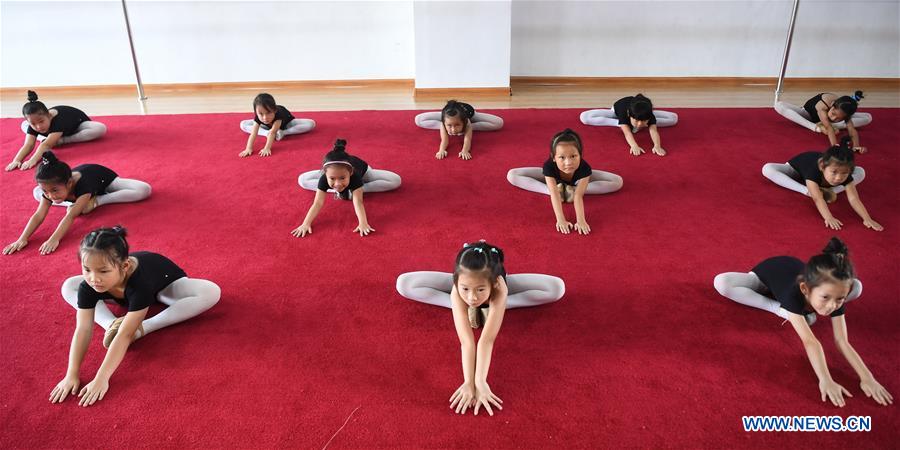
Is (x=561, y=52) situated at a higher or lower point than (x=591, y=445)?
higher

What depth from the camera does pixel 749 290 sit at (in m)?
2.36

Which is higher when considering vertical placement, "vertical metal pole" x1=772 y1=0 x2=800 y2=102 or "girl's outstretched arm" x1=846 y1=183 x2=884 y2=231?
"vertical metal pole" x1=772 y1=0 x2=800 y2=102

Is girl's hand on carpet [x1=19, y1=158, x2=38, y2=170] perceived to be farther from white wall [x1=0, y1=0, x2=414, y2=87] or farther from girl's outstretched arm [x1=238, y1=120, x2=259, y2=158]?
white wall [x1=0, y1=0, x2=414, y2=87]

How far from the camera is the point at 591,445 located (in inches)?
70.4

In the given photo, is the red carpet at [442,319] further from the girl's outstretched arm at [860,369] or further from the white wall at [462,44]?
the white wall at [462,44]

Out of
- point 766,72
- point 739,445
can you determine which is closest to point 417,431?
point 739,445

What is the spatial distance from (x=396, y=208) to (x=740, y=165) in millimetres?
1992

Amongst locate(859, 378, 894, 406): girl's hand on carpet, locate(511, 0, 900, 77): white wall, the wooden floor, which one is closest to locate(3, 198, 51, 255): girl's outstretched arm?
the wooden floor

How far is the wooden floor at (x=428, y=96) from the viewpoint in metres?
4.98

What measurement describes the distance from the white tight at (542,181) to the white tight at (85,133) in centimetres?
278

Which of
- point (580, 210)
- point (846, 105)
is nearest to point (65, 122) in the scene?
point (580, 210)

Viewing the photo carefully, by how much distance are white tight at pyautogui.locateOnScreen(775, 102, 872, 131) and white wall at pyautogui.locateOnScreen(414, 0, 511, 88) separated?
6.58 ft

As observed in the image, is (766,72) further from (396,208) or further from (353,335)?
(353,335)

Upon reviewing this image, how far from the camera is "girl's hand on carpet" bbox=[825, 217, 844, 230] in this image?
296 centimetres
